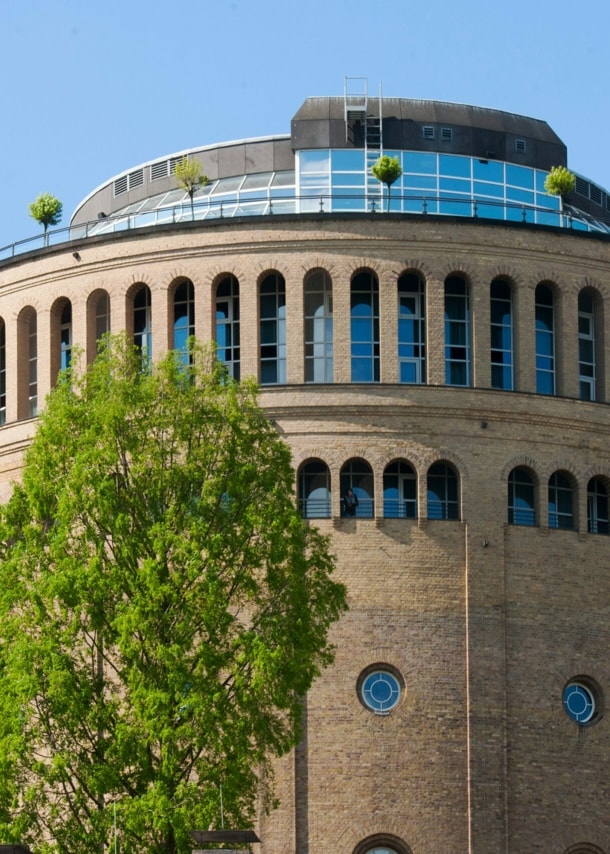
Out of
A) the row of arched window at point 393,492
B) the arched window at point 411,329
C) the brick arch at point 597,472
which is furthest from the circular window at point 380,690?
the arched window at point 411,329

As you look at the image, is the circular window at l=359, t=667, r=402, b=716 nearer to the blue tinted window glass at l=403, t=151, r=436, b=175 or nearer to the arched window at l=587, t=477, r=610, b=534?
the arched window at l=587, t=477, r=610, b=534

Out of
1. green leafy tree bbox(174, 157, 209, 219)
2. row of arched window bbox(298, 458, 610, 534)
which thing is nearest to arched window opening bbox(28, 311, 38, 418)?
green leafy tree bbox(174, 157, 209, 219)

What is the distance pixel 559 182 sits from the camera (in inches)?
2598

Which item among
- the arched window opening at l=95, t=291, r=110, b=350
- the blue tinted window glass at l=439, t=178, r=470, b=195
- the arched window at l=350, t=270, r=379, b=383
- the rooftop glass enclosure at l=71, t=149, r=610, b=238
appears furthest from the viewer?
the blue tinted window glass at l=439, t=178, r=470, b=195

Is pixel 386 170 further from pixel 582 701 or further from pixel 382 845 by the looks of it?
pixel 382 845

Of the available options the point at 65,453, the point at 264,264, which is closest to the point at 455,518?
the point at 264,264

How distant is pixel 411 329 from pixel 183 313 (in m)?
6.25

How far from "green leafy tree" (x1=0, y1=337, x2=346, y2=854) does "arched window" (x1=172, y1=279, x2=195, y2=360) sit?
9.18 m

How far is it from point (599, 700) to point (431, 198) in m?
14.3

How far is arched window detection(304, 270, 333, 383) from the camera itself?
62031 millimetres

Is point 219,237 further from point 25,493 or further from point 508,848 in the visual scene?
point 508,848

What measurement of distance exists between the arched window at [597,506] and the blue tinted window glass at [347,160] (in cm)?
1263

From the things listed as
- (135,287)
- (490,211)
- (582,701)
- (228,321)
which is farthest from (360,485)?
(490,211)

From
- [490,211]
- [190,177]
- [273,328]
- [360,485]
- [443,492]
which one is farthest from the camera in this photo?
[490,211]
